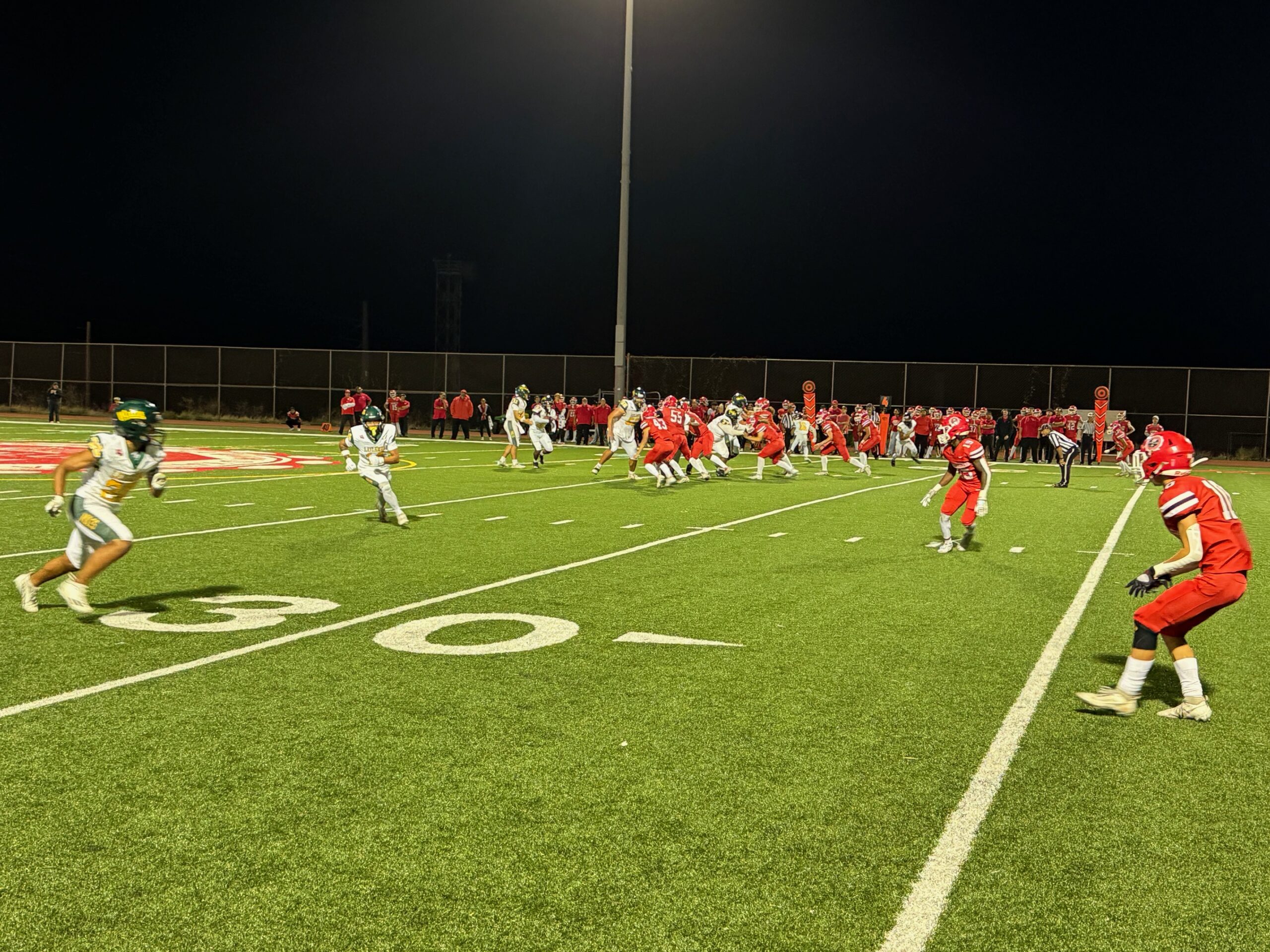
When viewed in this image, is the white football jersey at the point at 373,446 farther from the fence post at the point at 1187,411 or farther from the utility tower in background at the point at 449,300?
the utility tower in background at the point at 449,300

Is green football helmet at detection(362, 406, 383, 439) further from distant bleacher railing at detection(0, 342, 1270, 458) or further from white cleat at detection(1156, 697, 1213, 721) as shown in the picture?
distant bleacher railing at detection(0, 342, 1270, 458)

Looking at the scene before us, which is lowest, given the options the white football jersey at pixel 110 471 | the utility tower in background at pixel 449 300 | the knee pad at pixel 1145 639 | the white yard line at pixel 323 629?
the white yard line at pixel 323 629

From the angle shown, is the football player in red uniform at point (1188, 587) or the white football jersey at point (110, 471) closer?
the football player in red uniform at point (1188, 587)

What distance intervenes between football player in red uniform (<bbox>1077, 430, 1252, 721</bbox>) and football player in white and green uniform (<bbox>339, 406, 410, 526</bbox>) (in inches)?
371

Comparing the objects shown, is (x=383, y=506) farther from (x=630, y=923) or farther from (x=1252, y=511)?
(x=1252, y=511)

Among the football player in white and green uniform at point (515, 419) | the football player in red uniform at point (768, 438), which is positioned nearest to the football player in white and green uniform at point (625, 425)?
the football player in white and green uniform at point (515, 419)

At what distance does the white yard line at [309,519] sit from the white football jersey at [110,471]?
326cm

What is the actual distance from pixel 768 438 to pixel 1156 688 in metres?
17.6

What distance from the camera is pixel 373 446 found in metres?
13.8

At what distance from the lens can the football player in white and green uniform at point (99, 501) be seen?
7723 millimetres

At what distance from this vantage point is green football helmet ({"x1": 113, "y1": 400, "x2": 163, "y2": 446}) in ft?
26.0

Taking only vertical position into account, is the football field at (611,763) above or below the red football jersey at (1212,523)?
below

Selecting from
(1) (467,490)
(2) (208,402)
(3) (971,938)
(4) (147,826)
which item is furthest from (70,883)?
(2) (208,402)

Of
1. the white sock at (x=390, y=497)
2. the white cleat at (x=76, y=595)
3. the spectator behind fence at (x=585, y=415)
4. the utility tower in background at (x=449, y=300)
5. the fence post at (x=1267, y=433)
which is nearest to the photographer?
the white cleat at (x=76, y=595)
